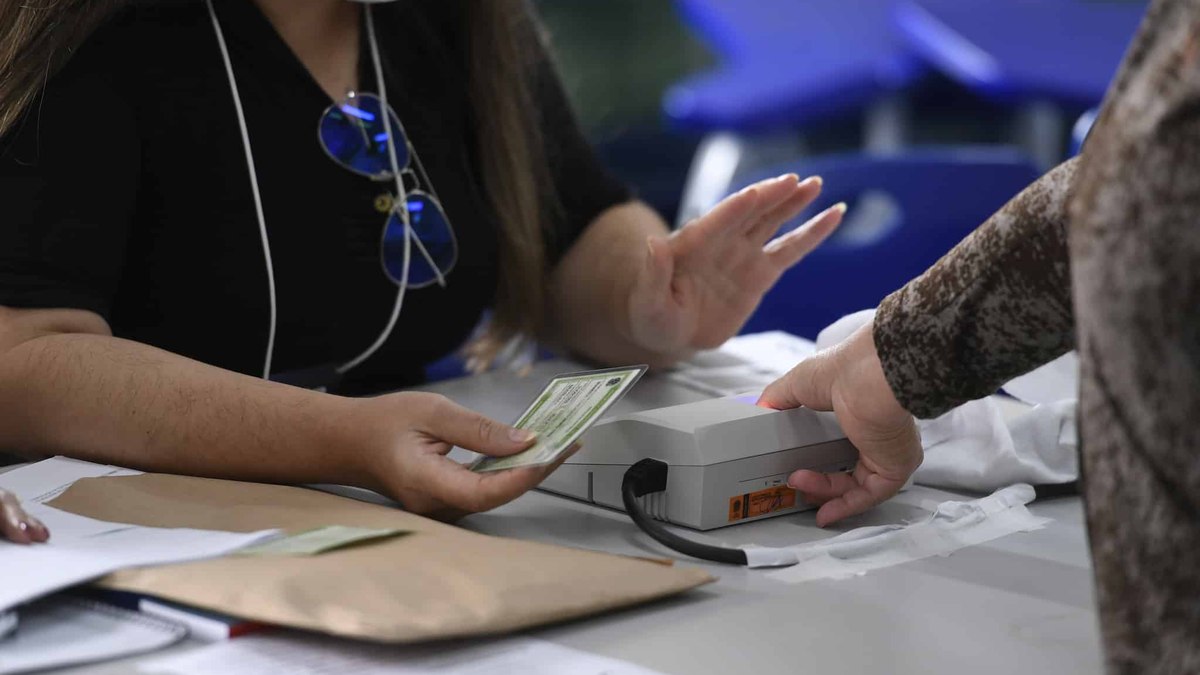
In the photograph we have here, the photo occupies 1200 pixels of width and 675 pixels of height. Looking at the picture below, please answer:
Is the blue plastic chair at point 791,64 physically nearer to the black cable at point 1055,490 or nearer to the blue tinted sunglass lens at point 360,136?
the blue tinted sunglass lens at point 360,136

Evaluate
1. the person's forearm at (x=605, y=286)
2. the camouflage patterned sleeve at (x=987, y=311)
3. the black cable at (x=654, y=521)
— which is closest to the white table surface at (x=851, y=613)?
the black cable at (x=654, y=521)

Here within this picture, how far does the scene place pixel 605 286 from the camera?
135 cm

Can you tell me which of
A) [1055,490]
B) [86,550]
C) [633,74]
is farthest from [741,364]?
[633,74]

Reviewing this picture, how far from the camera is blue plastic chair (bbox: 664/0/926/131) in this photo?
3250 millimetres

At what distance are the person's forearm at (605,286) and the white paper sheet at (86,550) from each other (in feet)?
2.10

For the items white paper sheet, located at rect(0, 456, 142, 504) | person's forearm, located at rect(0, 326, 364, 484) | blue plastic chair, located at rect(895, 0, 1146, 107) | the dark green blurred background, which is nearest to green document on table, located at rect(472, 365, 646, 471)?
person's forearm, located at rect(0, 326, 364, 484)

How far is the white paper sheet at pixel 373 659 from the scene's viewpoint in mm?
599

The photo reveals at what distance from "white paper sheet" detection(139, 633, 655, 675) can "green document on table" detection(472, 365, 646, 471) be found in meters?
0.16

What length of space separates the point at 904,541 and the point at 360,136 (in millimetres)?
629

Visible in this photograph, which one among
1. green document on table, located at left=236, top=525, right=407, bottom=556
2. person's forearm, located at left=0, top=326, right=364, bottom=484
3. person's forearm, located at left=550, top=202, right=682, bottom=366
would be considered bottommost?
green document on table, located at left=236, top=525, right=407, bottom=556

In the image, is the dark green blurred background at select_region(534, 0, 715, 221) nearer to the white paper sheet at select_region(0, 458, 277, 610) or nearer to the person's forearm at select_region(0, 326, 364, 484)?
the person's forearm at select_region(0, 326, 364, 484)

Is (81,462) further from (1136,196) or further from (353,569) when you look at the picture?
(1136,196)

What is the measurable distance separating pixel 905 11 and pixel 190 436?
3078 millimetres

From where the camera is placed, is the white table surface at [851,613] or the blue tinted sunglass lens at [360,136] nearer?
the white table surface at [851,613]
